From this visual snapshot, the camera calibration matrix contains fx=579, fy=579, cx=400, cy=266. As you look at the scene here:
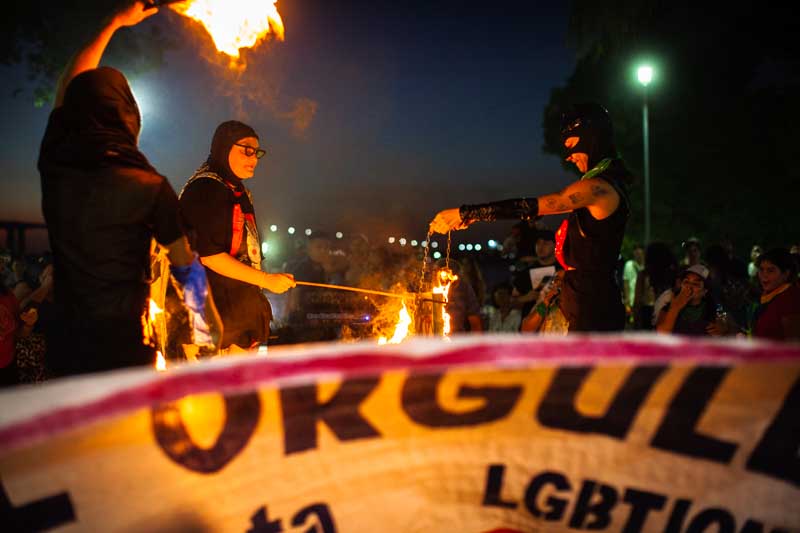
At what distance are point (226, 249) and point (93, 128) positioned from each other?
1406 mm

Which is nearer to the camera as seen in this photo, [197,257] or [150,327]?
[150,327]

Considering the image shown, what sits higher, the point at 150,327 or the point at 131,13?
the point at 131,13

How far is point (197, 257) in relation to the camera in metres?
2.98

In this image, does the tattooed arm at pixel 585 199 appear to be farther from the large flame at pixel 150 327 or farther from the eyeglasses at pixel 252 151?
the large flame at pixel 150 327

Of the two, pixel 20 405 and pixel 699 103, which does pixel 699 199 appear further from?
pixel 20 405

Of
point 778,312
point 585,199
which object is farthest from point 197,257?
point 778,312

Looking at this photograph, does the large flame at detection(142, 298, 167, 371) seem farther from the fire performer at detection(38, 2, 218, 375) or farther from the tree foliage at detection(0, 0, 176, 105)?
the tree foliage at detection(0, 0, 176, 105)

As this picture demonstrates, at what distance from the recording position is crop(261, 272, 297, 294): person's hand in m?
3.94

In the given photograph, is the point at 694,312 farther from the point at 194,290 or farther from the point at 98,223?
the point at 98,223

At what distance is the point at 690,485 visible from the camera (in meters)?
1.57

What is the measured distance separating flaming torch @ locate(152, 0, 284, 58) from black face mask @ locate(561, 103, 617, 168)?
2.70 meters

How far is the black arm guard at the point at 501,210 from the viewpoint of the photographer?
12.9 feet

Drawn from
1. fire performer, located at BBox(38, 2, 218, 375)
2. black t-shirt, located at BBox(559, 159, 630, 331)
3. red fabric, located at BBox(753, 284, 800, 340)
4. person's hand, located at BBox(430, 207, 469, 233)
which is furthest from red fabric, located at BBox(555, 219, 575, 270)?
fire performer, located at BBox(38, 2, 218, 375)

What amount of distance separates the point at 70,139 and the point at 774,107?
97.0 feet
